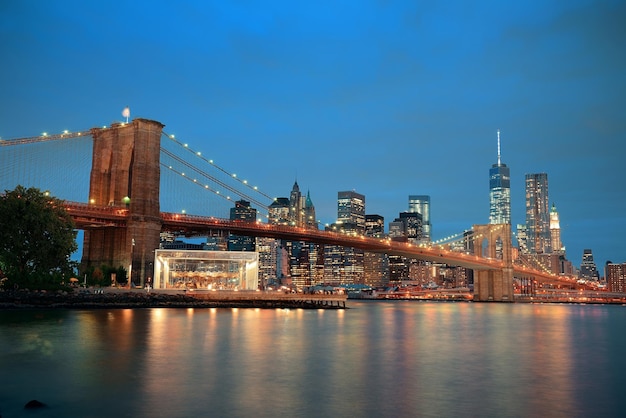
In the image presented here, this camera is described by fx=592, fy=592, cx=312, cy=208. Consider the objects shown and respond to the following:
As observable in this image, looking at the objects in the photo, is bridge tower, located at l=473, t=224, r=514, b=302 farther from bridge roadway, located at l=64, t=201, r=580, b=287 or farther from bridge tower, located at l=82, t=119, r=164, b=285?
bridge tower, located at l=82, t=119, r=164, b=285

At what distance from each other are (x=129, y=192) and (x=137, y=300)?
755 inches

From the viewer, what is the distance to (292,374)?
72.9ft

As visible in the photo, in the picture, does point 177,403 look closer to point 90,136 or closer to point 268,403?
point 268,403

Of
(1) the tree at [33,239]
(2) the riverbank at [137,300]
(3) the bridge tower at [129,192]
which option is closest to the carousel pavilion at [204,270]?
(3) the bridge tower at [129,192]

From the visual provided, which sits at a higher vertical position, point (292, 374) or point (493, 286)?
point (493, 286)

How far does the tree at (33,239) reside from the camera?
186 feet

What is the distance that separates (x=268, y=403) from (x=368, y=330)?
90.7 ft

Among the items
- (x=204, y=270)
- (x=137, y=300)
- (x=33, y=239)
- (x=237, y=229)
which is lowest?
(x=137, y=300)

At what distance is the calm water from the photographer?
1652 cm

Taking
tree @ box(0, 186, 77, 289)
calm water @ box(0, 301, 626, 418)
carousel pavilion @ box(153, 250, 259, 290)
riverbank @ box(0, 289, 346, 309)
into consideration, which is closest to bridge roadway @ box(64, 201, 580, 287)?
carousel pavilion @ box(153, 250, 259, 290)

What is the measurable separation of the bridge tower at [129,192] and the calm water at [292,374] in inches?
1273

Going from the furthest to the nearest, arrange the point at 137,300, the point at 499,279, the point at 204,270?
the point at 499,279 < the point at 204,270 < the point at 137,300

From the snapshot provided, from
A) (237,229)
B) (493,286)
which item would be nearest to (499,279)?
(493,286)

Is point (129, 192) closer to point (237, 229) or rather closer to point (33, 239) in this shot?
point (237, 229)
